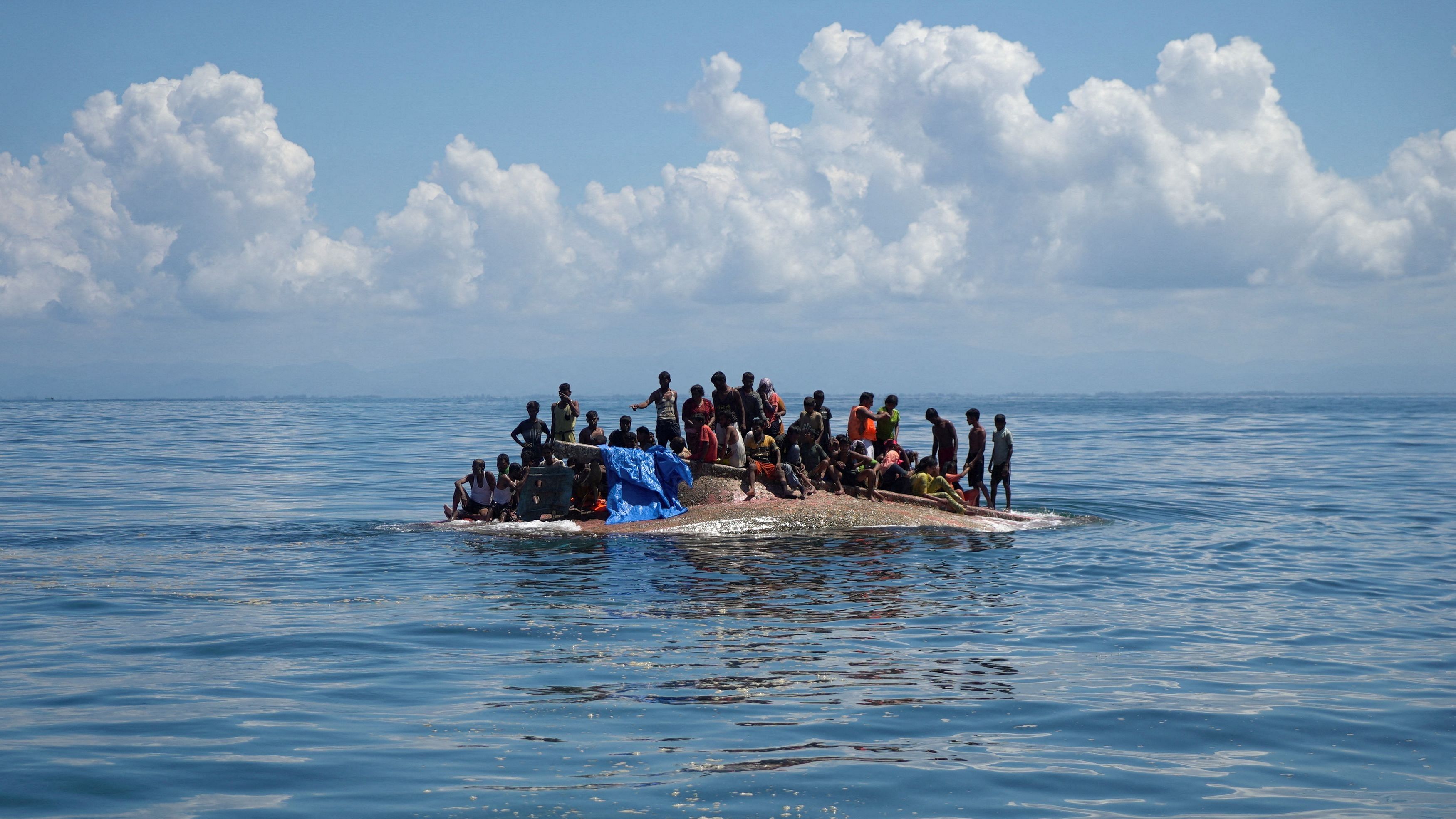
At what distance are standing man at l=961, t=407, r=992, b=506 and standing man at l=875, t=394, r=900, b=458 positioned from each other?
1.54m

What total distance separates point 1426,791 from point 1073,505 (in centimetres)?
1968

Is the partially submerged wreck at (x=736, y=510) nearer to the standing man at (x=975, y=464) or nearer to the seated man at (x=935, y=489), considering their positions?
the seated man at (x=935, y=489)

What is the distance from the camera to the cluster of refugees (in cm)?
2128

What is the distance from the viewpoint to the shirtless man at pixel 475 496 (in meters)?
22.5

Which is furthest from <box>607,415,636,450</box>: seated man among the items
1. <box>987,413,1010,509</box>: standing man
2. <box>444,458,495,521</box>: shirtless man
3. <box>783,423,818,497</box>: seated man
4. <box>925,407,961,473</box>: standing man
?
<box>987,413,1010,509</box>: standing man

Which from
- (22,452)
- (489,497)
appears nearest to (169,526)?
(489,497)

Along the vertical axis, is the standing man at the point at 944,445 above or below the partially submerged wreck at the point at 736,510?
above

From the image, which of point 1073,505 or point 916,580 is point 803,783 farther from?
point 1073,505

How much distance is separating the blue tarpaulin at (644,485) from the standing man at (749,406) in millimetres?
1488

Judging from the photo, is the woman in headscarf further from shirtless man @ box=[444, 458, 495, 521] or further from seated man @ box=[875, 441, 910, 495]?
shirtless man @ box=[444, 458, 495, 521]

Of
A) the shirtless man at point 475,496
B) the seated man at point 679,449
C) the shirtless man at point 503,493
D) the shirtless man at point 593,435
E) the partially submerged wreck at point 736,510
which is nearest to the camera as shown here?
the partially submerged wreck at point 736,510

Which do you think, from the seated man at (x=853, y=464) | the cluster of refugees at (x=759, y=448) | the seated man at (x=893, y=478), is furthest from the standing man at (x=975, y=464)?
the seated man at (x=853, y=464)

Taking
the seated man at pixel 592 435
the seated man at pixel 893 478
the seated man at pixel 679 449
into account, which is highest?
the seated man at pixel 592 435

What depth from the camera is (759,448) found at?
21484 mm
